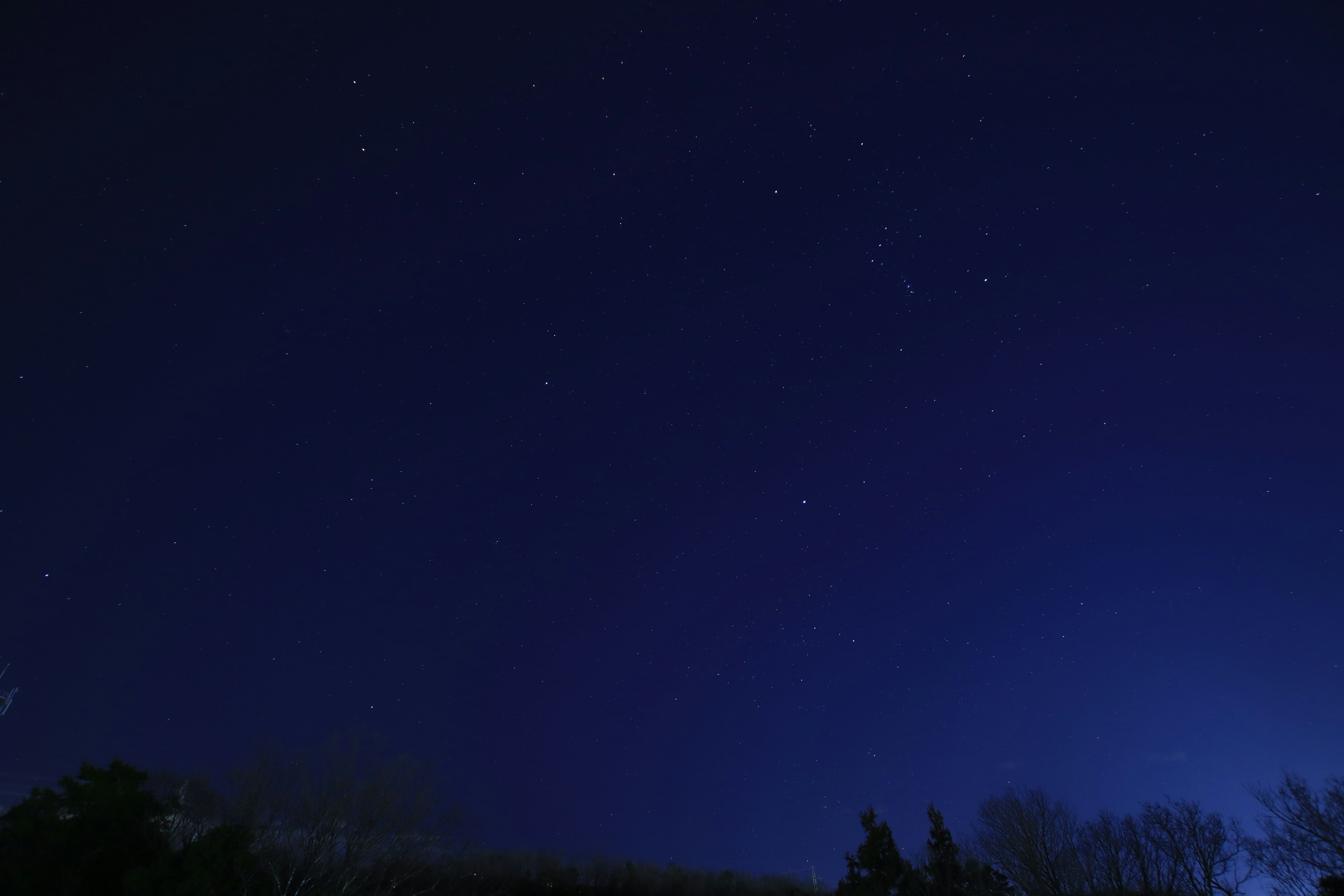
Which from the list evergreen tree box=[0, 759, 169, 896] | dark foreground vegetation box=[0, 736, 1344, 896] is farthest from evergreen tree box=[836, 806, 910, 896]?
evergreen tree box=[0, 759, 169, 896]

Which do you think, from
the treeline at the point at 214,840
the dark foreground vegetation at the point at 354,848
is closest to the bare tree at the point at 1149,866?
the dark foreground vegetation at the point at 354,848

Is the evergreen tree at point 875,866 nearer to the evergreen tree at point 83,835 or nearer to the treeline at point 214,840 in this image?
the treeline at point 214,840

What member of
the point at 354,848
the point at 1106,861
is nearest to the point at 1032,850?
the point at 1106,861

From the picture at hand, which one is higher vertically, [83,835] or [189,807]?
[189,807]

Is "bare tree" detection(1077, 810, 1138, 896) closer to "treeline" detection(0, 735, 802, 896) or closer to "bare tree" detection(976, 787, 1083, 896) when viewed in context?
"bare tree" detection(976, 787, 1083, 896)

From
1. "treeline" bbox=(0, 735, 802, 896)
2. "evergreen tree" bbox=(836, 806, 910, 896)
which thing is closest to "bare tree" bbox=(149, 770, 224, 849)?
"treeline" bbox=(0, 735, 802, 896)

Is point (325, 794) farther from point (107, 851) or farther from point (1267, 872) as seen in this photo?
point (1267, 872)

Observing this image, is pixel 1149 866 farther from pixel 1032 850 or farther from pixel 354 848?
pixel 354 848

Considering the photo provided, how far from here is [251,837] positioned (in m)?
23.9

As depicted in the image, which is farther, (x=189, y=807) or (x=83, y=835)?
(x=189, y=807)

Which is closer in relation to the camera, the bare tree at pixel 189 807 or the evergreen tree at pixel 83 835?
the evergreen tree at pixel 83 835

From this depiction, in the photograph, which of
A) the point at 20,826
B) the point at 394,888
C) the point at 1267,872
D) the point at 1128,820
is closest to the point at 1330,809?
the point at 1267,872

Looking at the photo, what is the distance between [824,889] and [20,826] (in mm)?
Result: 55414

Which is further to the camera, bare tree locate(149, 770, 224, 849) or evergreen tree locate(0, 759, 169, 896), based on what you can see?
bare tree locate(149, 770, 224, 849)
